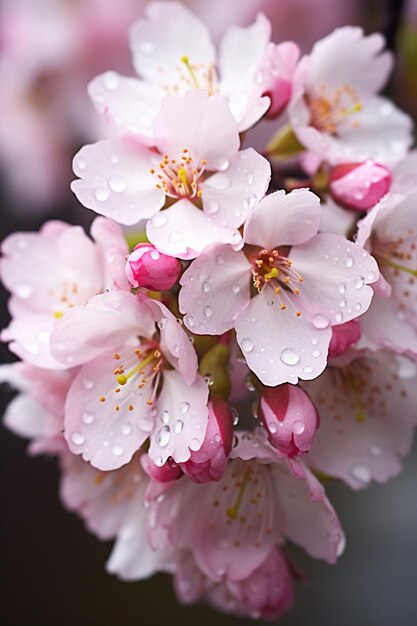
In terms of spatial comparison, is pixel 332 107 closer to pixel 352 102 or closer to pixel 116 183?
pixel 352 102

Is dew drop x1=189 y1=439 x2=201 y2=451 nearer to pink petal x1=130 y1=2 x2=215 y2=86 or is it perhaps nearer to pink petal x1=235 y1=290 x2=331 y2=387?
pink petal x1=235 y1=290 x2=331 y2=387

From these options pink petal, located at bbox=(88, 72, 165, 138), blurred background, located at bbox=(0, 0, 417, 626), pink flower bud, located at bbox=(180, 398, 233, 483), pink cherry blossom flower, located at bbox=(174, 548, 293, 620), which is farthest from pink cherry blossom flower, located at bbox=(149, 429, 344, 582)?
blurred background, located at bbox=(0, 0, 417, 626)

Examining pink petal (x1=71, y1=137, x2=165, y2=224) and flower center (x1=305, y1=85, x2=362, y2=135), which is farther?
flower center (x1=305, y1=85, x2=362, y2=135)

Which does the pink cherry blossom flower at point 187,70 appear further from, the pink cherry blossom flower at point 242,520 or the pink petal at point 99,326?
the pink cherry blossom flower at point 242,520

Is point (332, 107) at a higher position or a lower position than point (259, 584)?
higher

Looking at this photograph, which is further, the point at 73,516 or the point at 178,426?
the point at 73,516

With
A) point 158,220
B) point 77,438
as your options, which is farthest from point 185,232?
point 77,438

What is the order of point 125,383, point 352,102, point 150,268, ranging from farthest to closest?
point 352,102, point 125,383, point 150,268
